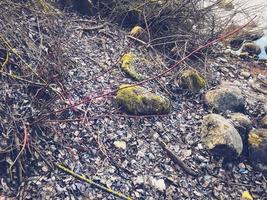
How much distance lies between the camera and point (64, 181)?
2721 millimetres

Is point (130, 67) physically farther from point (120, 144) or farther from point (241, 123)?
point (241, 123)

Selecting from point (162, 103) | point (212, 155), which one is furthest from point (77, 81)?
point (212, 155)

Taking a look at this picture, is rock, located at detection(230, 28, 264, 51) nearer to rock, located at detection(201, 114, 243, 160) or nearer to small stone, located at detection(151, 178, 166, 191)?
rock, located at detection(201, 114, 243, 160)

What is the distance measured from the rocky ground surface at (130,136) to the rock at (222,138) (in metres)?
0.01

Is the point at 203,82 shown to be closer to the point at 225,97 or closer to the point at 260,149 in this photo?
the point at 225,97

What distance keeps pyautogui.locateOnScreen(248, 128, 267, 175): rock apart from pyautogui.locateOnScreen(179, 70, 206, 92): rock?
0.85 meters

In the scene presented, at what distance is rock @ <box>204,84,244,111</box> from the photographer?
3.89 metres

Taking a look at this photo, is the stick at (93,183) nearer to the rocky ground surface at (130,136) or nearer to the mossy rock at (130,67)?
the rocky ground surface at (130,136)

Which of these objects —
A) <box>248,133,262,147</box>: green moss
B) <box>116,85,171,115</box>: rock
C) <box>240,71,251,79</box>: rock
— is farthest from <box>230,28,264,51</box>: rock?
<box>116,85,171,115</box>: rock

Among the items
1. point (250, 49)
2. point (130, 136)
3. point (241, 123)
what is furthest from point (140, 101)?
point (250, 49)

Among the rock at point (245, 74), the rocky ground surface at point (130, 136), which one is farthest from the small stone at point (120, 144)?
the rock at point (245, 74)

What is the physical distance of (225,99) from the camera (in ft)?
12.8

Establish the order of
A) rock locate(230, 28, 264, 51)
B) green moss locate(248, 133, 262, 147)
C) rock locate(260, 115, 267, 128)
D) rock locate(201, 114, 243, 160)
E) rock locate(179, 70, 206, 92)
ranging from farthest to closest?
rock locate(230, 28, 264, 51)
rock locate(179, 70, 206, 92)
rock locate(260, 115, 267, 128)
green moss locate(248, 133, 262, 147)
rock locate(201, 114, 243, 160)

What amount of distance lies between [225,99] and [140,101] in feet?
3.29
